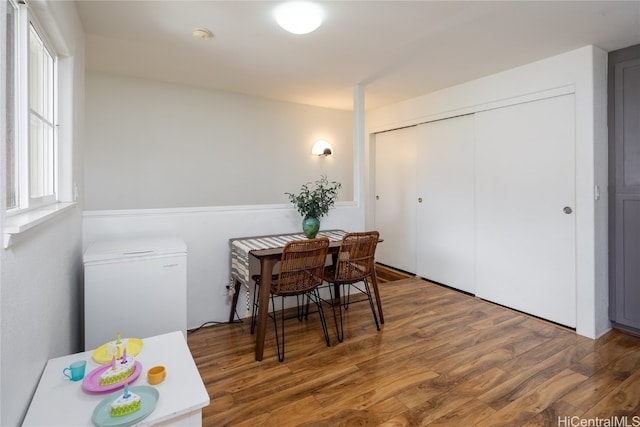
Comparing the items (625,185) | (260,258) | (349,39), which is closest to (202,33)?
(349,39)

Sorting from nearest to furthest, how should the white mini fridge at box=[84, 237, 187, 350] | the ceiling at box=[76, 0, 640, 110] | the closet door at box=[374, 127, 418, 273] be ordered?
the white mini fridge at box=[84, 237, 187, 350] → the ceiling at box=[76, 0, 640, 110] → the closet door at box=[374, 127, 418, 273]

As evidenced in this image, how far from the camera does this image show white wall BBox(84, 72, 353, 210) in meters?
3.28

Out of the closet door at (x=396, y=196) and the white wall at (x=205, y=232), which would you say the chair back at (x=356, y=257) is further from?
the closet door at (x=396, y=196)

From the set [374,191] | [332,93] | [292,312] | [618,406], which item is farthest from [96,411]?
[374,191]

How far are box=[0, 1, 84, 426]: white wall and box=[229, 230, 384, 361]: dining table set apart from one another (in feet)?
3.38

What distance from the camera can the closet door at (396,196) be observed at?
166 inches

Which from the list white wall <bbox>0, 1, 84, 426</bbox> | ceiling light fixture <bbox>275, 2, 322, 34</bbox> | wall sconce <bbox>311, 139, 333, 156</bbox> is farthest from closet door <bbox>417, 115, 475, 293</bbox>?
white wall <bbox>0, 1, 84, 426</bbox>

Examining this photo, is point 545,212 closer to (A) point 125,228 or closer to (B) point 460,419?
(B) point 460,419

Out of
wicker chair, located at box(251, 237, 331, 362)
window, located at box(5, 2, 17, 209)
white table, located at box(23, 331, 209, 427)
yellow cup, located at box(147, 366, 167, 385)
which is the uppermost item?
window, located at box(5, 2, 17, 209)

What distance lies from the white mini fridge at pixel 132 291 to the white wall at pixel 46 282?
0.38ft

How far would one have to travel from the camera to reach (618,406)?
1756mm

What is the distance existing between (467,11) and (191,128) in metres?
2.85

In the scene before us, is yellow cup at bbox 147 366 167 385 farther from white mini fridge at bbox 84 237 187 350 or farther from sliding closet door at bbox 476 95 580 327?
sliding closet door at bbox 476 95 580 327

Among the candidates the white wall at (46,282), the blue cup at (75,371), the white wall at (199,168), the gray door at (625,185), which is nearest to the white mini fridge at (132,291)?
the white wall at (46,282)
